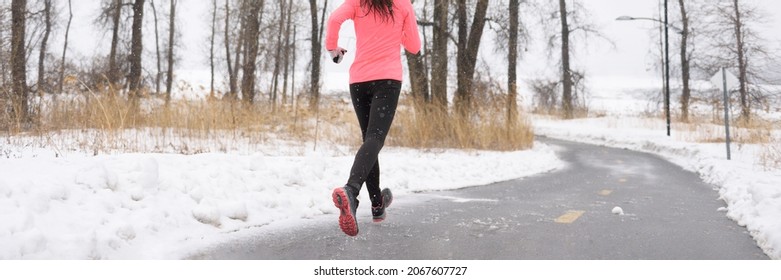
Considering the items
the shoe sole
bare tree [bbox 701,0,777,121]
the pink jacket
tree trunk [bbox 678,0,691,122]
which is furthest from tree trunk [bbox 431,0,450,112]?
tree trunk [bbox 678,0,691,122]

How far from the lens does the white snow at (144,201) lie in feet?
10.1

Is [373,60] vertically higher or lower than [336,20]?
lower

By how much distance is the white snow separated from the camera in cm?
307

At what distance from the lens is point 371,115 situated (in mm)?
3668

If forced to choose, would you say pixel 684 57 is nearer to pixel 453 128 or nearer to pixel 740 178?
pixel 453 128

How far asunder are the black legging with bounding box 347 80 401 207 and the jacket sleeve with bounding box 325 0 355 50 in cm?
32

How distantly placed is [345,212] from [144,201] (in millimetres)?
1625

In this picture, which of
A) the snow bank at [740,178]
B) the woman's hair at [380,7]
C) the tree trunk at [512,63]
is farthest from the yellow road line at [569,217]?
the tree trunk at [512,63]

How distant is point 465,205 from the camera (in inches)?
219

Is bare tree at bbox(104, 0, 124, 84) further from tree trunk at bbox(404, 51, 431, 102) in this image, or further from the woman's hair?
the woman's hair

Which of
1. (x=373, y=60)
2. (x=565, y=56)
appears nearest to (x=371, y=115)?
(x=373, y=60)

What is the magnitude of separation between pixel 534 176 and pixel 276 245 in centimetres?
650
